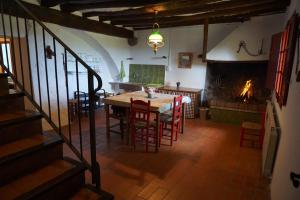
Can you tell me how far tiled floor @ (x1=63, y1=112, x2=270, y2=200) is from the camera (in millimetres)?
2273

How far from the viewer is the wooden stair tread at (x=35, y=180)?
54.7 inches


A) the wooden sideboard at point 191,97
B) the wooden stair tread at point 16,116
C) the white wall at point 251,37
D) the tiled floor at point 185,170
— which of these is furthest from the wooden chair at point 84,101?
the white wall at point 251,37

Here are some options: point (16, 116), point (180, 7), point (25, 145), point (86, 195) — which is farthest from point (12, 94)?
point (180, 7)

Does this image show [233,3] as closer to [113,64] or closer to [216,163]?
[216,163]

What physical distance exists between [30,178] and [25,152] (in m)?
0.20

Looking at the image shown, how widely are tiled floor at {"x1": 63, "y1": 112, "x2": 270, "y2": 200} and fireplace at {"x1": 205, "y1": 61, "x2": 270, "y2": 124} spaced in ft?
3.93

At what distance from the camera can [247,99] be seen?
16.4 ft

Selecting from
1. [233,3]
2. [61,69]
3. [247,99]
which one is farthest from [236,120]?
[61,69]

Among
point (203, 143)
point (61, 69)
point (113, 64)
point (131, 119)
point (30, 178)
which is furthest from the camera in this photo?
point (113, 64)

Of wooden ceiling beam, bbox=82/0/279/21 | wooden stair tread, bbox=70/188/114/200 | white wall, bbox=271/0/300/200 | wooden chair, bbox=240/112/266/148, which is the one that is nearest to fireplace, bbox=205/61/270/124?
wooden chair, bbox=240/112/266/148

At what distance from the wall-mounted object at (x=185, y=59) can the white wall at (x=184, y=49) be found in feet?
0.29

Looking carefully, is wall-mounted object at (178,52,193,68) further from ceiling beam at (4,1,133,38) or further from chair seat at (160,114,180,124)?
chair seat at (160,114,180,124)

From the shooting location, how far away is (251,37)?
4.56m

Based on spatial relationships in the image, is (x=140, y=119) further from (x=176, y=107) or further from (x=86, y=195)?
(x=86, y=195)
